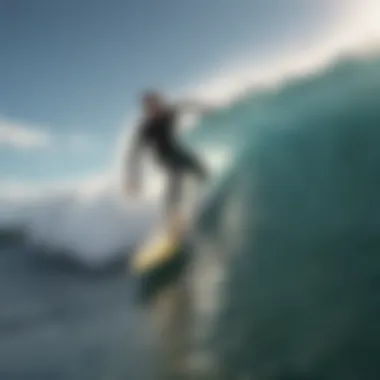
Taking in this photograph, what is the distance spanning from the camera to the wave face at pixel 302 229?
2855 mm

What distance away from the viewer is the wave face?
9.37ft

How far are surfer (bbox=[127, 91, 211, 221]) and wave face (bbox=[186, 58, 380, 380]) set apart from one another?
0.11 m

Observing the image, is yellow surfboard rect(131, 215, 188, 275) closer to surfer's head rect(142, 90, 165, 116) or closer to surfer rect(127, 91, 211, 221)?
surfer rect(127, 91, 211, 221)

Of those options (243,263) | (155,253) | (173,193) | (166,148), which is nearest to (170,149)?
(166,148)

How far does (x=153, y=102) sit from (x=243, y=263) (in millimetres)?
672

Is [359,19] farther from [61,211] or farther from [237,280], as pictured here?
[61,211]

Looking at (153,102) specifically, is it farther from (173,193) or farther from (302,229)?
(302,229)

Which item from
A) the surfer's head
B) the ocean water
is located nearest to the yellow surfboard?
the ocean water

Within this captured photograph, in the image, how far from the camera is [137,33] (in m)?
3.27

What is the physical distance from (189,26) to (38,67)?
0.61 metres

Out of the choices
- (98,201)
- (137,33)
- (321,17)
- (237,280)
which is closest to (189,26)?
(137,33)

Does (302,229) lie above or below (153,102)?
below

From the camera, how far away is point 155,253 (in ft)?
10.4

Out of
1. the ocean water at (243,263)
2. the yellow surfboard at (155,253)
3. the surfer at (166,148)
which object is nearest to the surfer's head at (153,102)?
the surfer at (166,148)
